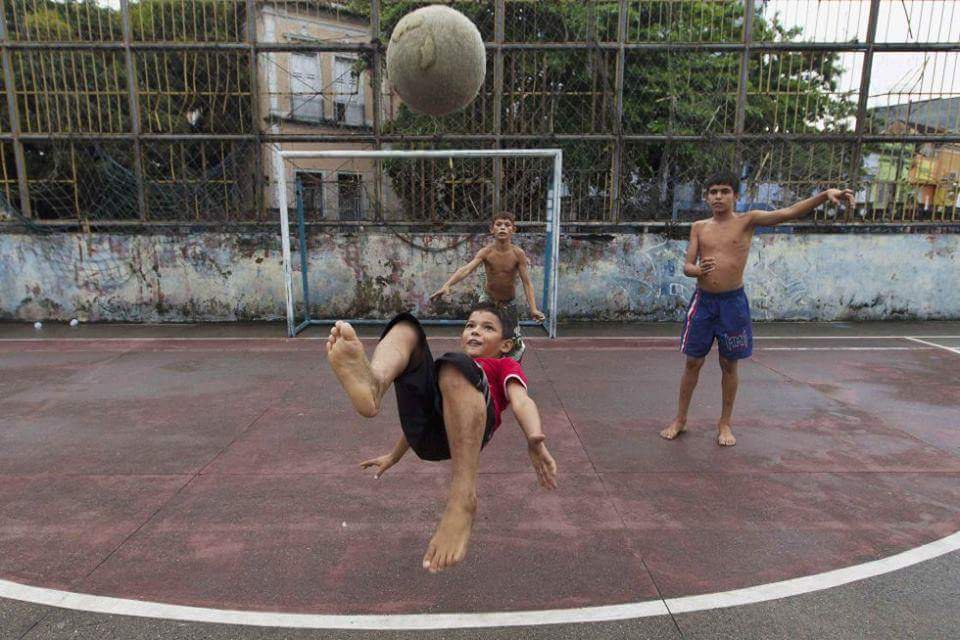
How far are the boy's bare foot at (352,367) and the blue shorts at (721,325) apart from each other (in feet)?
10.7

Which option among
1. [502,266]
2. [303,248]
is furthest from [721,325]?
[303,248]

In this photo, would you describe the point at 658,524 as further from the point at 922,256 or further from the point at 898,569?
the point at 922,256

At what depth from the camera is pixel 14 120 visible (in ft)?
29.6

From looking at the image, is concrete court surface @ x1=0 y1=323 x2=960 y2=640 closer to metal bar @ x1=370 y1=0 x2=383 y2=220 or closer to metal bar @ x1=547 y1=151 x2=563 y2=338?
metal bar @ x1=547 y1=151 x2=563 y2=338

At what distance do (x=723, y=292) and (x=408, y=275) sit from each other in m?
5.75

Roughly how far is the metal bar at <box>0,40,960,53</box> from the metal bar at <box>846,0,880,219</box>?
0.14m

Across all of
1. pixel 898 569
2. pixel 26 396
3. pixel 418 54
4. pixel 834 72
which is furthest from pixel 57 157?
pixel 834 72

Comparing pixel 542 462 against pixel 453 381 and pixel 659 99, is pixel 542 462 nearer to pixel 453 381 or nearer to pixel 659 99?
pixel 453 381

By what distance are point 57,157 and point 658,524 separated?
10008 mm

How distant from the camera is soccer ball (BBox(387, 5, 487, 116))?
4602 millimetres

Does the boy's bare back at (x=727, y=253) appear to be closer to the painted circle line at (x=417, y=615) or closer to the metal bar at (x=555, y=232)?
the painted circle line at (x=417, y=615)

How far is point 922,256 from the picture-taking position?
9.65m

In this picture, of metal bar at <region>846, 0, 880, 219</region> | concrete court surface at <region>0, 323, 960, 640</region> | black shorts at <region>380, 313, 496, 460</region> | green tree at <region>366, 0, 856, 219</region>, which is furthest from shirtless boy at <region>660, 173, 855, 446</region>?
metal bar at <region>846, 0, 880, 219</region>

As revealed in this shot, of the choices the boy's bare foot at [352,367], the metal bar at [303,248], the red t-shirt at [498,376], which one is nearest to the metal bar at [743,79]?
the metal bar at [303,248]
